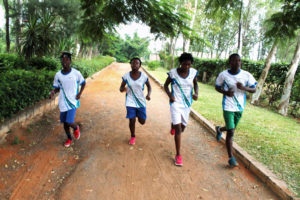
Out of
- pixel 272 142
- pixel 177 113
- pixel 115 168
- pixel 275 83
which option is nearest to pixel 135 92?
pixel 177 113

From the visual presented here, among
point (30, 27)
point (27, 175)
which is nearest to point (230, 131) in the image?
point (27, 175)

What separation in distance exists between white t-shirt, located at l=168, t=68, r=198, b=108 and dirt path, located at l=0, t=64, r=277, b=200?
1.14m

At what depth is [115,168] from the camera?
11.6 ft

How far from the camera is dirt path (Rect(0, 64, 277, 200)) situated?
295 centimetres

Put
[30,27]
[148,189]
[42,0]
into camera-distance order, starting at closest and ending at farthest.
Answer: [148,189] → [30,27] → [42,0]

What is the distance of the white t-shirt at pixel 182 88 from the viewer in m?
3.58

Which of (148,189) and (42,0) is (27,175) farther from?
(42,0)

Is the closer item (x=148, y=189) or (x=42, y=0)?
(x=148, y=189)

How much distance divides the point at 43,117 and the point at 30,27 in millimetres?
4013

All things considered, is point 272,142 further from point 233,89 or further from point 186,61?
point 186,61

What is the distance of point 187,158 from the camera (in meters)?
4.02

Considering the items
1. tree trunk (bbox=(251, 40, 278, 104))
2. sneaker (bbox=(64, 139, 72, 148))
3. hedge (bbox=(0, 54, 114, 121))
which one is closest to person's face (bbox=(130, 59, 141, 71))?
sneaker (bbox=(64, 139, 72, 148))

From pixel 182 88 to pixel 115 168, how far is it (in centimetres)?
179

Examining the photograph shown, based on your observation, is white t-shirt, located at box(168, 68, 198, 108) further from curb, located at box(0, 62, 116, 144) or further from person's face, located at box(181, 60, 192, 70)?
curb, located at box(0, 62, 116, 144)
